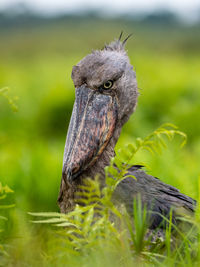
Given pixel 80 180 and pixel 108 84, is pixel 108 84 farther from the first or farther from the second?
pixel 80 180

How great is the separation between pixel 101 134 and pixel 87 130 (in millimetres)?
78

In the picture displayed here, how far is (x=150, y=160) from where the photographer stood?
4.29m

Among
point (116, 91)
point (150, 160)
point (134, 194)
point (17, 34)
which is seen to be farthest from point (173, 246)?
point (17, 34)

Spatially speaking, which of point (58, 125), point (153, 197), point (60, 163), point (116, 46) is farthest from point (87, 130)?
point (58, 125)

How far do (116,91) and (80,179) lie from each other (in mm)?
483

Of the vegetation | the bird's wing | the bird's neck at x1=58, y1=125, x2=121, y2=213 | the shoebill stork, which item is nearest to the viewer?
the vegetation

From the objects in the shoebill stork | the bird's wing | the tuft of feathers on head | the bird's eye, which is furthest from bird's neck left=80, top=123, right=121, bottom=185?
the tuft of feathers on head

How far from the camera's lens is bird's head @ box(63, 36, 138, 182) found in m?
2.45

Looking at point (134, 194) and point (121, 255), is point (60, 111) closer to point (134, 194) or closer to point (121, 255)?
point (134, 194)

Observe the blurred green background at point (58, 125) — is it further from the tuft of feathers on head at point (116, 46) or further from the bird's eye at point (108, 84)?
the bird's eye at point (108, 84)

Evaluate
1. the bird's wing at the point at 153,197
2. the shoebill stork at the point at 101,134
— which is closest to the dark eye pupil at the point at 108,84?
the shoebill stork at the point at 101,134

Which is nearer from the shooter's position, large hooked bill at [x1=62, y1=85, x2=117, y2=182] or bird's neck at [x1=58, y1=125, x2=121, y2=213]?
large hooked bill at [x1=62, y1=85, x2=117, y2=182]

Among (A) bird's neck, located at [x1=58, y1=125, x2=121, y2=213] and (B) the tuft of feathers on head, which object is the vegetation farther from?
(B) the tuft of feathers on head

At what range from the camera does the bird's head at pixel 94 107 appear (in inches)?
96.4
